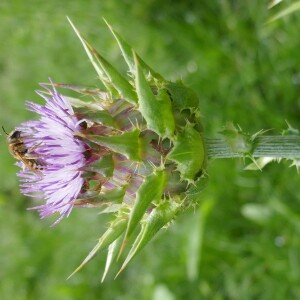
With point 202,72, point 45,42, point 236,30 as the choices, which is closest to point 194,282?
point 202,72

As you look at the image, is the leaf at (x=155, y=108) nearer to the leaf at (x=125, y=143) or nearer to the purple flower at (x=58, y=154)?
the leaf at (x=125, y=143)

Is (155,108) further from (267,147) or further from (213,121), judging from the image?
(213,121)

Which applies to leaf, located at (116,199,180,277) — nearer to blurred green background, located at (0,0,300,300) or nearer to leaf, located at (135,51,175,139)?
leaf, located at (135,51,175,139)

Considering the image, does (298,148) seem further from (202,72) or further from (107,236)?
(202,72)

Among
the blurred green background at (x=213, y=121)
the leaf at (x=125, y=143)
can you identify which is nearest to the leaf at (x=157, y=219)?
the leaf at (x=125, y=143)

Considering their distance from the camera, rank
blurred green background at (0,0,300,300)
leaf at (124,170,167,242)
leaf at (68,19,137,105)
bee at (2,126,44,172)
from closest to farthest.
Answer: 1. leaf at (124,170,167,242)
2. leaf at (68,19,137,105)
3. bee at (2,126,44,172)
4. blurred green background at (0,0,300,300)

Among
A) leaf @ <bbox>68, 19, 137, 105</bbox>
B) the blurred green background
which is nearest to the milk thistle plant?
leaf @ <bbox>68, 19, 137, 105</bbox>

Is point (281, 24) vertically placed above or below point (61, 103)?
above
